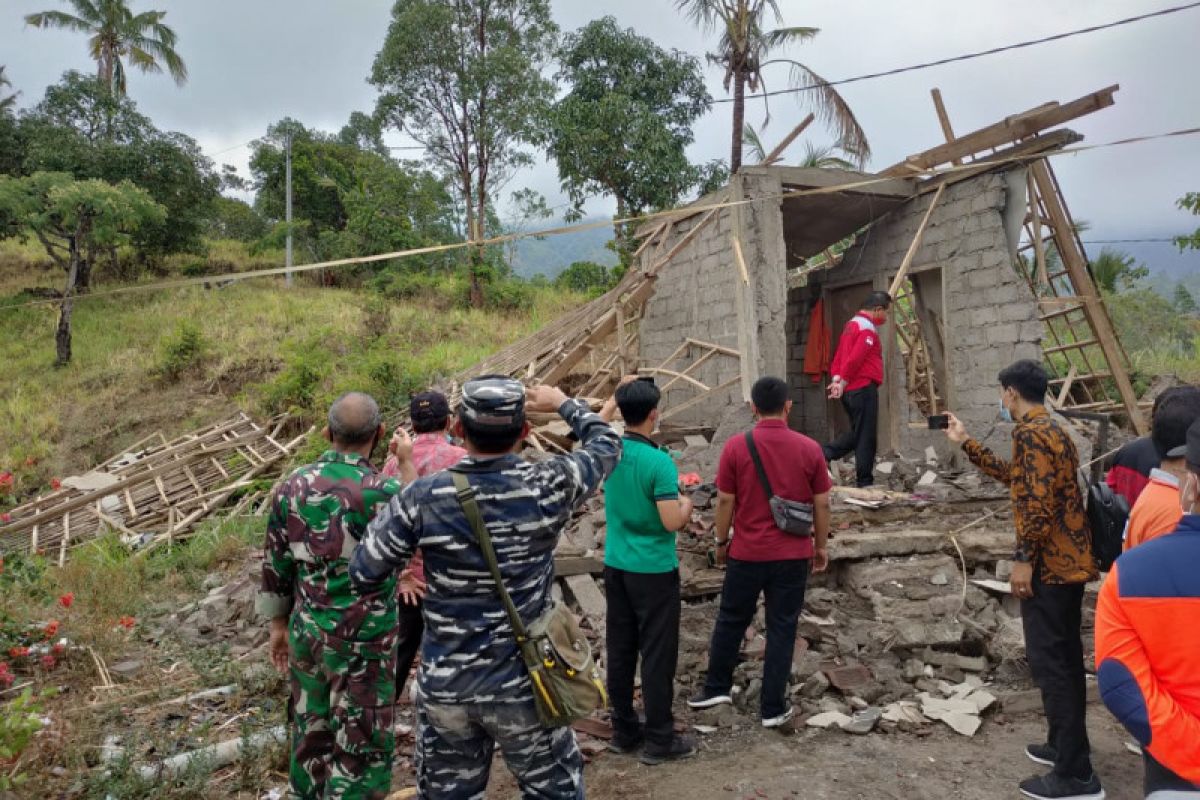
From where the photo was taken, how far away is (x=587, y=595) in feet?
17.3

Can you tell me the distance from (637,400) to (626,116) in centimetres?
1507

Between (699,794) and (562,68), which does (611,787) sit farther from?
(562,68)

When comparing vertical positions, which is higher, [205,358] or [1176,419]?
[205,358]

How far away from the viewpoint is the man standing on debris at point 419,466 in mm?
3406

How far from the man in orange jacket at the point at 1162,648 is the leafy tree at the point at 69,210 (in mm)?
19544

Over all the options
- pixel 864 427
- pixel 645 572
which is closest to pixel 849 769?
pixel 645 572

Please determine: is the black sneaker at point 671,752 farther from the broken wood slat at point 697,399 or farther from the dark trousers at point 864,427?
the broken wood slat at point 697,399

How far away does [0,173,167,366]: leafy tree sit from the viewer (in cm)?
1609

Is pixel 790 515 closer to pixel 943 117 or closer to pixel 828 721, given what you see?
pixel 828 721

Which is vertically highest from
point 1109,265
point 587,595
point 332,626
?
point 1109,265

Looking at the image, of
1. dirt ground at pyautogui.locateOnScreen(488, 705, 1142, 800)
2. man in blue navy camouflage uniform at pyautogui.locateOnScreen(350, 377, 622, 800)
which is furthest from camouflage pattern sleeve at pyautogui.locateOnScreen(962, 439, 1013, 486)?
man in blue navy camouflage uniform at pyautogui.locateOnScreen(350, 377, 622, 800)

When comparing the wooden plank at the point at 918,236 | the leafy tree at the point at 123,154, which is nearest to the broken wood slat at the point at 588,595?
the wooden plank at the point at 918,236

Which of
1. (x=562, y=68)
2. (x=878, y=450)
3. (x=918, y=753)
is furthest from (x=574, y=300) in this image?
(x=918, y=753)

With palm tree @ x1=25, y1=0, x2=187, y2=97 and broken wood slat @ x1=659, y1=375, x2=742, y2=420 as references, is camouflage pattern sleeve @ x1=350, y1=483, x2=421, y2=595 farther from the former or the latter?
palm tree @ x1=25, y1=0, x2=187, y2=97
